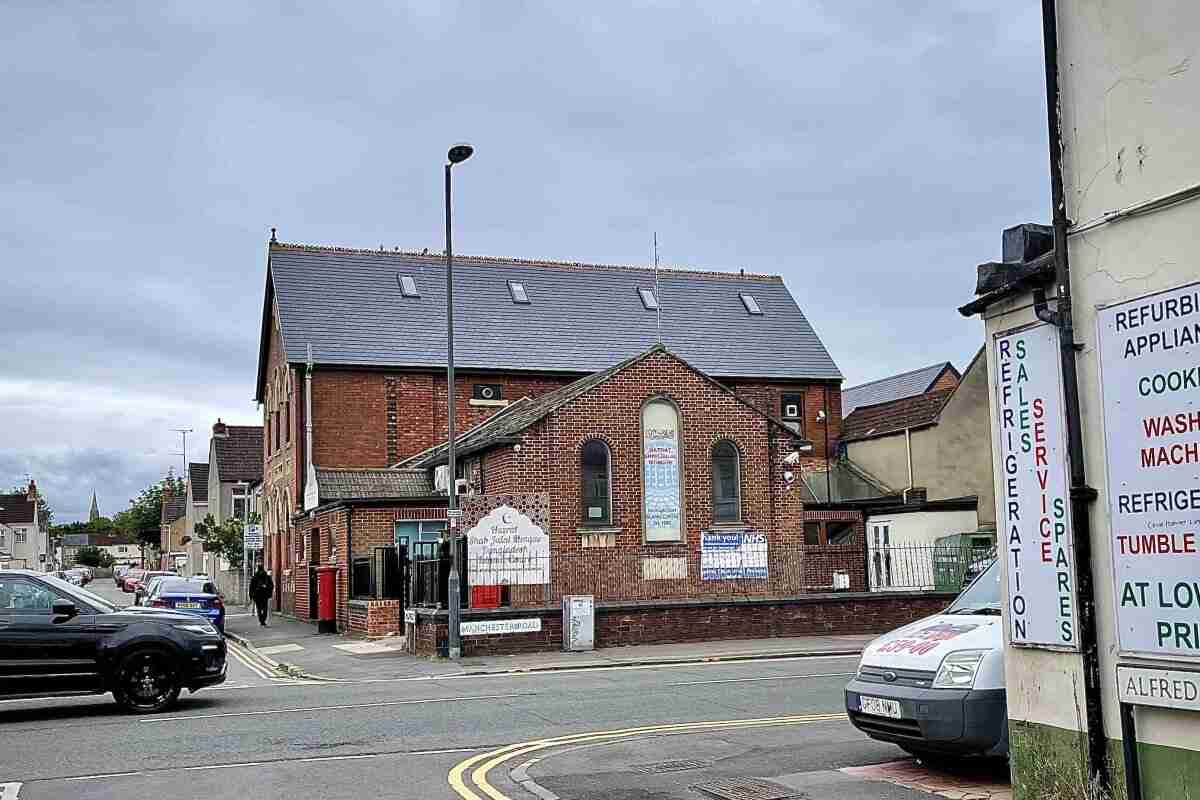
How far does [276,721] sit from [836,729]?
20.1 feet

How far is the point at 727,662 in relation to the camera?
66.9 ft

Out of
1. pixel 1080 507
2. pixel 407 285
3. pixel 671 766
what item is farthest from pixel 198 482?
pixel 1080 507

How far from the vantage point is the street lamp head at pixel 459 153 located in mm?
21328

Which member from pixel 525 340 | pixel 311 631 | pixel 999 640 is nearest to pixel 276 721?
pixel 999 640

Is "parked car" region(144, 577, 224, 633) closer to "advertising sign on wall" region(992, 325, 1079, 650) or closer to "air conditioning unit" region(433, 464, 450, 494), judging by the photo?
"air conditioning unit" region(433, 464, 450, 494)

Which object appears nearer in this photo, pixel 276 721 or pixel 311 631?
pixel 276 721

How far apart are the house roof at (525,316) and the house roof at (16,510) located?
91815 millimetres

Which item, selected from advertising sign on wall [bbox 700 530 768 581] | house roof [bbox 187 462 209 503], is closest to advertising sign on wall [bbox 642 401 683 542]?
advertising sign on wall [bbox 700 530 768 581]

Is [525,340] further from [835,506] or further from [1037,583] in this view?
[1037,583]

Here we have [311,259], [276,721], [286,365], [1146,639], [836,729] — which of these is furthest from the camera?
[311,259]

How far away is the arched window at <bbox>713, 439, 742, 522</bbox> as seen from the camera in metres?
27.3

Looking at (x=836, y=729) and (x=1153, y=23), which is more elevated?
(x=1153, y=23)

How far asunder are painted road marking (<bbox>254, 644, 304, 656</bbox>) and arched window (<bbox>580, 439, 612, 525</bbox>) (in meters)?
6.89

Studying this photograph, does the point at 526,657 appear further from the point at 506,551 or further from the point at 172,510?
the point at 172,510
